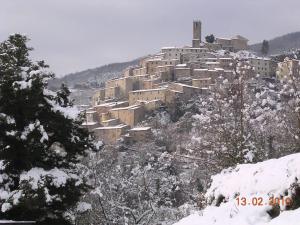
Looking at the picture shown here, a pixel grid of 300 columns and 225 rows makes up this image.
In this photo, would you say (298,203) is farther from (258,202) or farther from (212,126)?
(212,126)

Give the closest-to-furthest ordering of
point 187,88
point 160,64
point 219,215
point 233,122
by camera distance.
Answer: point 219,215 < point 233,122 < point 187,88 < point 160,64

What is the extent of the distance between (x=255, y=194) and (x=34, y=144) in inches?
206

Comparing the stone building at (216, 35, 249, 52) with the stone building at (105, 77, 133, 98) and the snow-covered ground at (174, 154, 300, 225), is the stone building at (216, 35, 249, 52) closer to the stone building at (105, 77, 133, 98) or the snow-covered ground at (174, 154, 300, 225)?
the stone building at (105, 77, 133, 98)

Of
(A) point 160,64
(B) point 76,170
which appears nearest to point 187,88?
(A) point 160,64

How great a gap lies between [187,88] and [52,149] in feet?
321

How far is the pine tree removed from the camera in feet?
33.7

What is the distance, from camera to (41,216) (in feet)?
34.4

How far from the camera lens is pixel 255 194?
271 inches

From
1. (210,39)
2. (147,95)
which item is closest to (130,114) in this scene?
(147,95)

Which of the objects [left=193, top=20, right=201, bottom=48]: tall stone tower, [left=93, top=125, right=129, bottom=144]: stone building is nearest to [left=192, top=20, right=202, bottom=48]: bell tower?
[left=193, top=20, right=201, bottom=48]: tall stone tower
